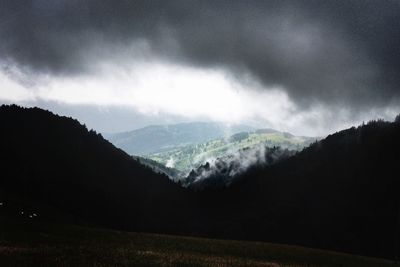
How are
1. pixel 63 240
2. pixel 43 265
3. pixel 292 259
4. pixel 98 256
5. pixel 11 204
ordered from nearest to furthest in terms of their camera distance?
pixel 43 265 → pixel 98 256 → pixel 63 240 → pixel 292 259 → pixel 11 204

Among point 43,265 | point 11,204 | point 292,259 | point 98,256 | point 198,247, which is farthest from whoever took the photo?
point 11,204

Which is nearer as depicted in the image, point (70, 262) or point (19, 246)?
point (70, 262)

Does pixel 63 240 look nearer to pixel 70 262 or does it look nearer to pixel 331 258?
pixel 70 262

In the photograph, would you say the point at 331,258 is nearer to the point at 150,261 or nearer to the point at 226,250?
the point at 226,250

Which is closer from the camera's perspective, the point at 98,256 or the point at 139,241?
the point at 98,256

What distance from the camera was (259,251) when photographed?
164ft

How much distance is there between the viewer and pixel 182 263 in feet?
107

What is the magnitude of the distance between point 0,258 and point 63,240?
14.3m

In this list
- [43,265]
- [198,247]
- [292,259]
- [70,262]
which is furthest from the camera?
[198,247]

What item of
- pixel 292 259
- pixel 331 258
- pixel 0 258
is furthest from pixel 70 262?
pixel 331 258

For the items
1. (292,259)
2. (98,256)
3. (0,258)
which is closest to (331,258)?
(292,259)

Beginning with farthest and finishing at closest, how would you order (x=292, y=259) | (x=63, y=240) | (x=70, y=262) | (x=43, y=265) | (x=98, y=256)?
→ (x=292, y=259)
(x=63, y=240)
(x=98, y=256)
(x=70, y=262)
(x=43, y=265)

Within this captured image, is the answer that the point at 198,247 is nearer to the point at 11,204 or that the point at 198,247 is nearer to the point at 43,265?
the point at 43,265

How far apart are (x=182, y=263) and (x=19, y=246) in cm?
1209
